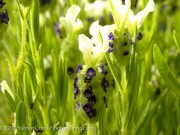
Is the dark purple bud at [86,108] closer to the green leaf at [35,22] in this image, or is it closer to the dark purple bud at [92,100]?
the dark purple bud at [92,100]

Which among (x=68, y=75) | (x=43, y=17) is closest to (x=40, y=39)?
(x=68, y=75)

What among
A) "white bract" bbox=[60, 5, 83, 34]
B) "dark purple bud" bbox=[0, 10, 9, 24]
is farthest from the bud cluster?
"white bract" bbox=[60, 5, 83, 34]

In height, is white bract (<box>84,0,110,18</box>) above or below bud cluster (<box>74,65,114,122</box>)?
above

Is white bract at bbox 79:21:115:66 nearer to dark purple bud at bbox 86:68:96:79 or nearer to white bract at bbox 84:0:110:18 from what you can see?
dark purple bud at bbox 86:68:96:79

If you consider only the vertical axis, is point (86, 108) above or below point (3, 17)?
below

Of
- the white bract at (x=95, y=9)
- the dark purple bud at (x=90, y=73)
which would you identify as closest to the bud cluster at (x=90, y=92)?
the dark purple bud at (x=90, y=73)

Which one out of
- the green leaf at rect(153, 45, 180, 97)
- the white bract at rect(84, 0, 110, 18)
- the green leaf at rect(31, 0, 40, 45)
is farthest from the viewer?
the white bract at rect(84, 0, 110, 18)

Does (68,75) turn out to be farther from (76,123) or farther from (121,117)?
(121,117)

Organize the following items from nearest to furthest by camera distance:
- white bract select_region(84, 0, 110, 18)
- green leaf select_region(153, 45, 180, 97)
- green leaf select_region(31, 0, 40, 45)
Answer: green leaf select_region(153, 45, 180, 97), green leaf select_region(31, 0, 40, 45), white bract select_region(84, 0, 110, 18)

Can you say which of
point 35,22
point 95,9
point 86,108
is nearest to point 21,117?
point 86,108

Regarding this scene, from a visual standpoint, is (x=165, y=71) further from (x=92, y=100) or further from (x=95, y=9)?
(x=95, y=9)

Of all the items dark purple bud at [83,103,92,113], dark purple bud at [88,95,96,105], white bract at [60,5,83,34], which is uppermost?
white bract at [60,5,83,34]
